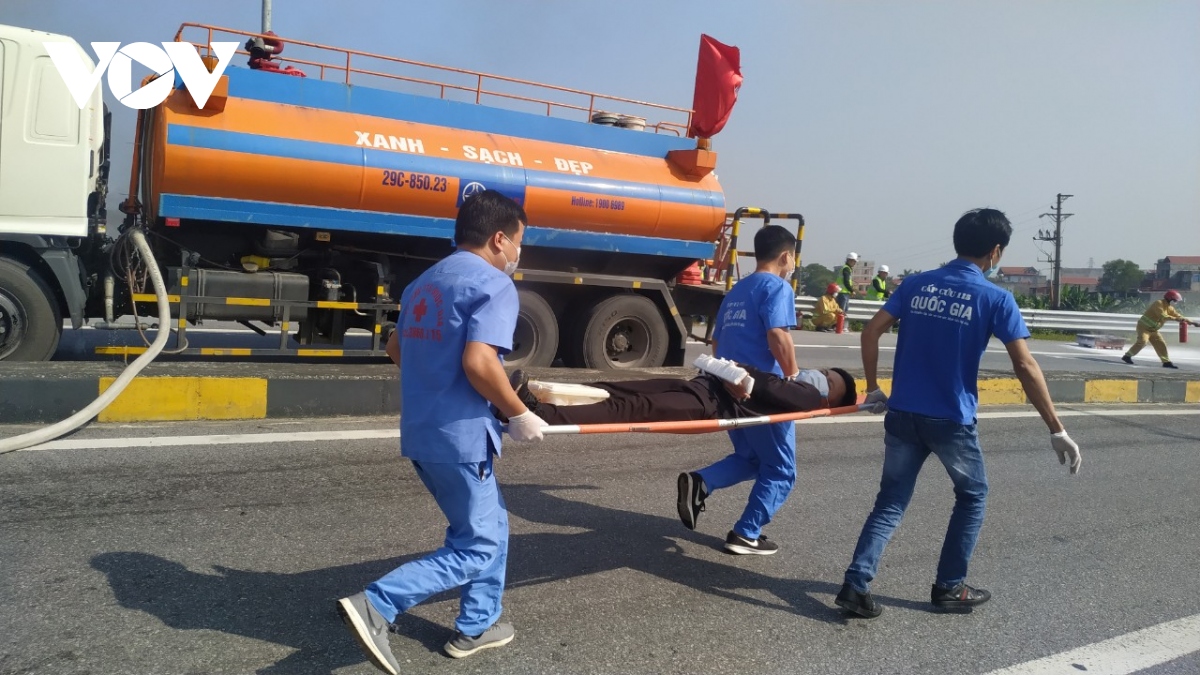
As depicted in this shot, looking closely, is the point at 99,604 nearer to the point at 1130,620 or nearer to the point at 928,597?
the point at 928,597

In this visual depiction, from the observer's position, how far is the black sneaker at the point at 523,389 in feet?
10.9

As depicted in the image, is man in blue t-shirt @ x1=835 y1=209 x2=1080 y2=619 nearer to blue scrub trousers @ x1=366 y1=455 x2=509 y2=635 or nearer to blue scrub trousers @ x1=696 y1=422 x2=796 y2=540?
blue scrub trousers @ x1=696 y1=422 x2=796 y2=540

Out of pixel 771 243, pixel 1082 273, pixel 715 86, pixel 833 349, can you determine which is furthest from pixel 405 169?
A: pixel 1082 273

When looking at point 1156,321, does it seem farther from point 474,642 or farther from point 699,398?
point 474,642

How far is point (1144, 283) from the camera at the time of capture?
274 feet

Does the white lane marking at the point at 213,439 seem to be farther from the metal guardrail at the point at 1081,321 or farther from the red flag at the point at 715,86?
the metal guardrail at the point at 1081,321

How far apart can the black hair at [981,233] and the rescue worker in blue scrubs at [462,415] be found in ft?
6.33

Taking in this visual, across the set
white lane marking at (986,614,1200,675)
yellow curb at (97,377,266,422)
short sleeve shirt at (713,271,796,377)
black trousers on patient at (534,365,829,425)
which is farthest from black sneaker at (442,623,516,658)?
yellow curb at (97,377,266,422)

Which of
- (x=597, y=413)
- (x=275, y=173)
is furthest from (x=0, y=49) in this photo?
(x=597, y=413)

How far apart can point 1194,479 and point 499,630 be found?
19.9ft

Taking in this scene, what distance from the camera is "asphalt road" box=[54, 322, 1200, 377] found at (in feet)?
31.7

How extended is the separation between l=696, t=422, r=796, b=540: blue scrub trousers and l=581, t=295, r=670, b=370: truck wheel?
17.0ft

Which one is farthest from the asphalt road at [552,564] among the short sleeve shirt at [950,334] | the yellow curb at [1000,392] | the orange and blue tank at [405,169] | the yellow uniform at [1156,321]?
the yellow uniform at [1156,321]

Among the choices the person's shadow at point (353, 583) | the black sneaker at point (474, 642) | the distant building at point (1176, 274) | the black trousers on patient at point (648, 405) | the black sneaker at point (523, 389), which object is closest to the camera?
the black sneaker at point (474, 642)
